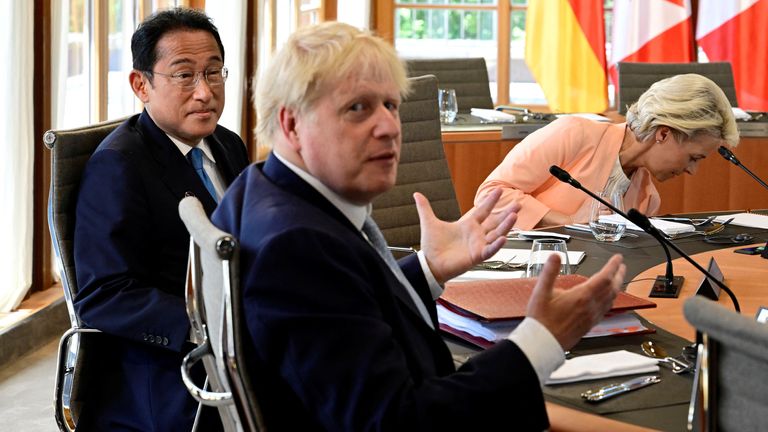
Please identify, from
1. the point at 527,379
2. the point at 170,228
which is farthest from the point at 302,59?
the point at 170,228

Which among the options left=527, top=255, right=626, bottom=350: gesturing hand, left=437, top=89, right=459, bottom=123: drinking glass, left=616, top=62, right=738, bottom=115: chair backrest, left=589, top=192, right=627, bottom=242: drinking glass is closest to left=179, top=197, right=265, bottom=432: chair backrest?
left=527, top=255, right=626, bottom=350: gesturing hand

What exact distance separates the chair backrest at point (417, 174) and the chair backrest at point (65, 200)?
1427mm

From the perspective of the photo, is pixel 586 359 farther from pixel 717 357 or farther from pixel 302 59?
pixel 302 59

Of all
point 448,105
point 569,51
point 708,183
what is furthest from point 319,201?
point 569,51

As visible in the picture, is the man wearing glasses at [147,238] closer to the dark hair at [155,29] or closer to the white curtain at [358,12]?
the dark hair at [155,29]

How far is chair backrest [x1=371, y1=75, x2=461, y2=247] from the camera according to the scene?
139 inches

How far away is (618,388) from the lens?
1609 millimetres

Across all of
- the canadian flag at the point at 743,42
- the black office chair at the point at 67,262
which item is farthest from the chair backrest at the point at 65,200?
the canadian flag at the point at 743,42

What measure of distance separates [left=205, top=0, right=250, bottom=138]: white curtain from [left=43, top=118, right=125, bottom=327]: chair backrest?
13.1 ft

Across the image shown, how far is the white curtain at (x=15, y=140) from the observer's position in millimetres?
3695

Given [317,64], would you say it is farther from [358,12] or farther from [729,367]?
[358,12]

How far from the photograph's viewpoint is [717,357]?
1.18 metres

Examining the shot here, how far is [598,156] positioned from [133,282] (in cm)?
169

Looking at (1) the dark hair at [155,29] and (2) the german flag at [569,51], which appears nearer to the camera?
(1) the dark hair at [155,29]
